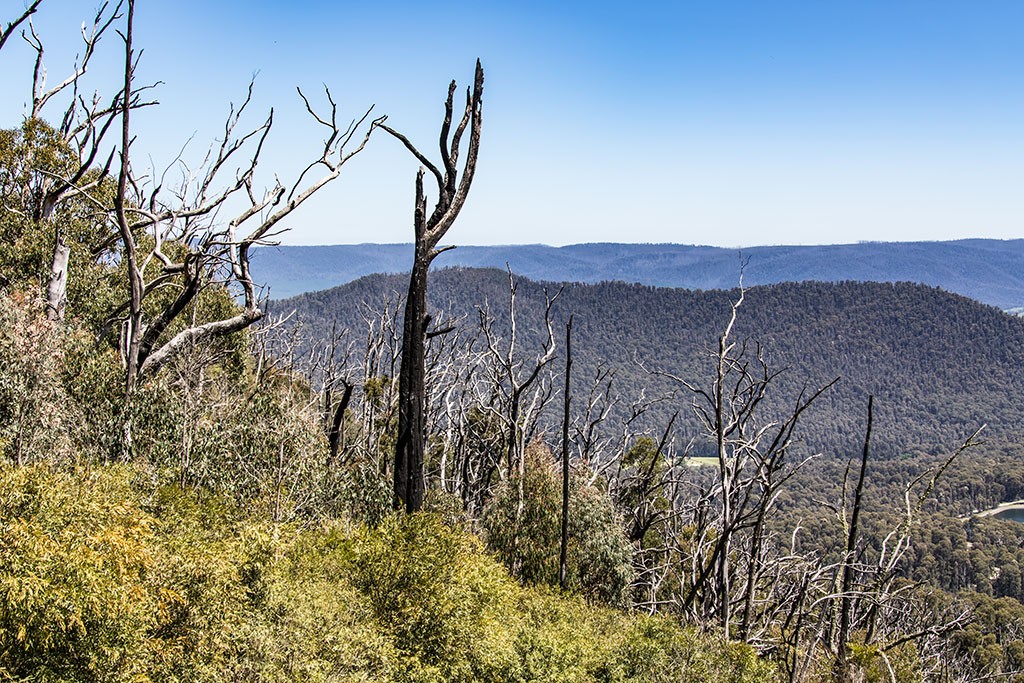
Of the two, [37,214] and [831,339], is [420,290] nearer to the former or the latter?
[37,214]

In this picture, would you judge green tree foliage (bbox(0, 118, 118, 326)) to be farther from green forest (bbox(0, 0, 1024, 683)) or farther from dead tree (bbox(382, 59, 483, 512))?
dead tree (bbox(382, 59, 483, 512))

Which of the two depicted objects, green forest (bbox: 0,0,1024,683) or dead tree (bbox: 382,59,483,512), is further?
dead tree (bbox: 382,59,483,512)

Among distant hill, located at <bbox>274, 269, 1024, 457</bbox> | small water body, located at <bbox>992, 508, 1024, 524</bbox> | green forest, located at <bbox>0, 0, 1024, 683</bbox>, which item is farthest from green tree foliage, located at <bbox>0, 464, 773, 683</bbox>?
distant hill, located at <bbox>274, 269, 1024, 457</bbox>

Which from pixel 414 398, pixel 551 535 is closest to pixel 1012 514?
pixel 551 535

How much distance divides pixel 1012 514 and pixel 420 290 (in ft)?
350

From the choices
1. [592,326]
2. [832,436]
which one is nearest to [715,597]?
[832,436]

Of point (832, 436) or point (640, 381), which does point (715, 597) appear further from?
point (832, 436)

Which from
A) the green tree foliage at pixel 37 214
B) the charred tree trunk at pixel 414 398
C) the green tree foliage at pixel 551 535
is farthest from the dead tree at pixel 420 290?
the green tree foliage at pixel 37 214

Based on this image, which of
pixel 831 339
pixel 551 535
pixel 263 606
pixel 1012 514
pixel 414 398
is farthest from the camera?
pixel 831 339

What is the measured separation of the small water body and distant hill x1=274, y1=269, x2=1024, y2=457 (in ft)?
95.2

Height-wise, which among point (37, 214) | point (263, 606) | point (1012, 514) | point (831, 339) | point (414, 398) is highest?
point (37, 214)

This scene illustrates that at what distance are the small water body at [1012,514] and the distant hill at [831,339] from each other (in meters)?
29.0

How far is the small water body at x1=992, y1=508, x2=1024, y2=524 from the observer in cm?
9119

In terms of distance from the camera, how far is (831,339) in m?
171
